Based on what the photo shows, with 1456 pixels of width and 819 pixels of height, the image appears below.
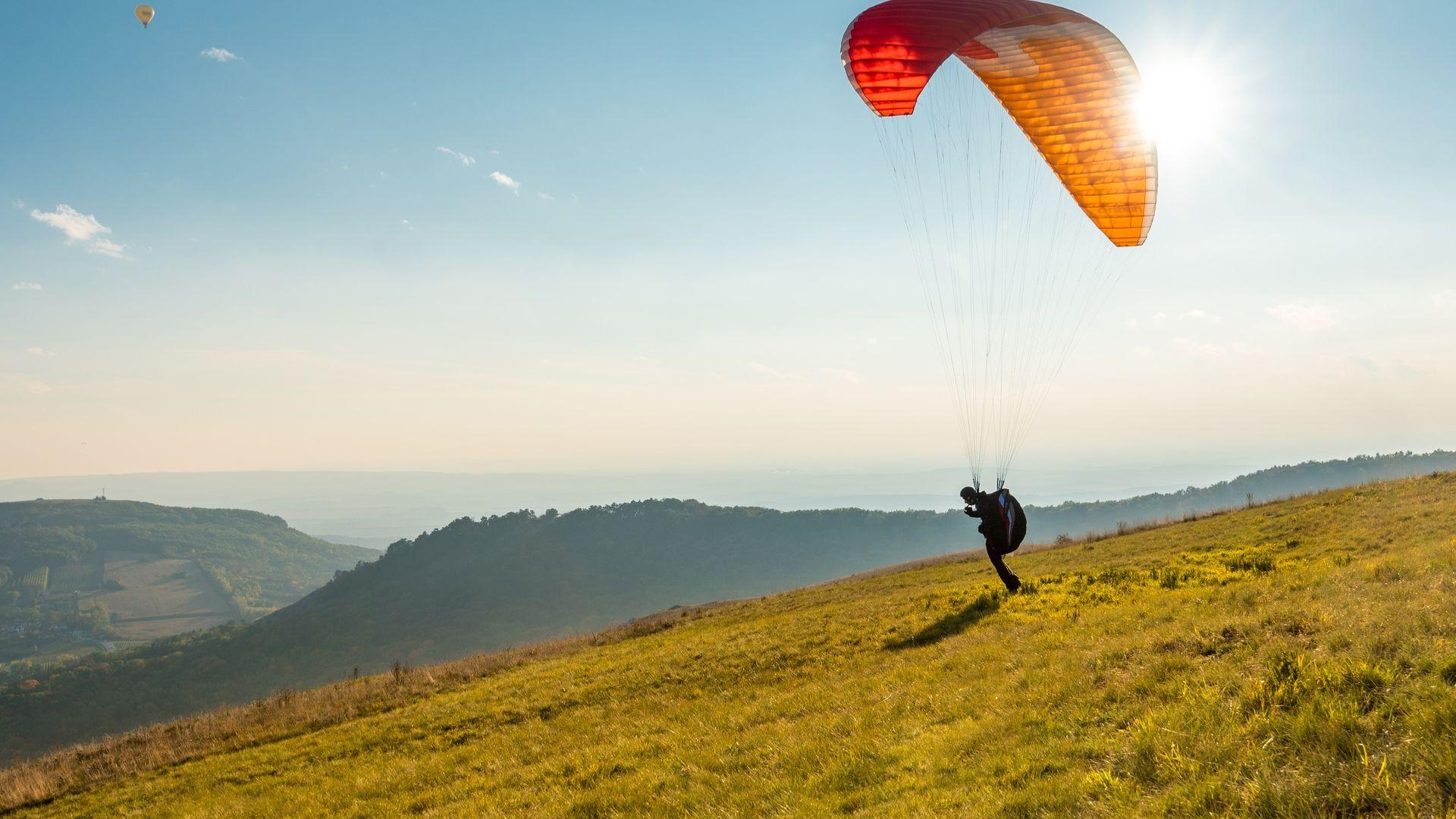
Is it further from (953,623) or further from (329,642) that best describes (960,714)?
(329,642)

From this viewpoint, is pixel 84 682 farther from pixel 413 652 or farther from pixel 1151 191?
pixel 1151 191

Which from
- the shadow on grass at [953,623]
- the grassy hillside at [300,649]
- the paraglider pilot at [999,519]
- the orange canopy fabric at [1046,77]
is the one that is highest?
the orange canopy fabric at [1046,77]

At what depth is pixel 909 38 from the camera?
1395 centimetres

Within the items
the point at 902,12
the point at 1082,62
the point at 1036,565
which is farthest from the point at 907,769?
the point at 1036,565

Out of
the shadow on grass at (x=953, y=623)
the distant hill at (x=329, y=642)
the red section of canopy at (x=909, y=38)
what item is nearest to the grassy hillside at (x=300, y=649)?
the distant hill at (x=329, y=642)

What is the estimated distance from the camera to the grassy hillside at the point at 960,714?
219 inches

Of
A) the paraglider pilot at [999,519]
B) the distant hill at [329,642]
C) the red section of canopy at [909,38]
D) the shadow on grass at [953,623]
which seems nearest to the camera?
the red section of canopy at [909,38]

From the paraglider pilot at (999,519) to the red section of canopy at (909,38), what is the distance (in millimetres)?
9861

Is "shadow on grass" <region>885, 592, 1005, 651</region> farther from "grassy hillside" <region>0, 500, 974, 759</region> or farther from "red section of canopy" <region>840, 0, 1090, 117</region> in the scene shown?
"grassy hillside" <region>0, 500, 974, 759</region>

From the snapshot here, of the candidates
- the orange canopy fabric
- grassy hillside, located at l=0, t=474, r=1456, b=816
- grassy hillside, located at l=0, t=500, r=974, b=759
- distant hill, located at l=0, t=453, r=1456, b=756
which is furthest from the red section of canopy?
grassy hillside, located at l=0, t=500, r=974, b=759

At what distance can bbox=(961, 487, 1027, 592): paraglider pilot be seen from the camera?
1773cm

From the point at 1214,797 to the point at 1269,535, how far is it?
21976 millimetres

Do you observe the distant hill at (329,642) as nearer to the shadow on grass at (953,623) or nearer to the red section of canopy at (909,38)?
the shadow on grass at (953,623)

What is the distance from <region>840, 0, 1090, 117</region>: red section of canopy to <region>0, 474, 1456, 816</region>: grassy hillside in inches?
448
